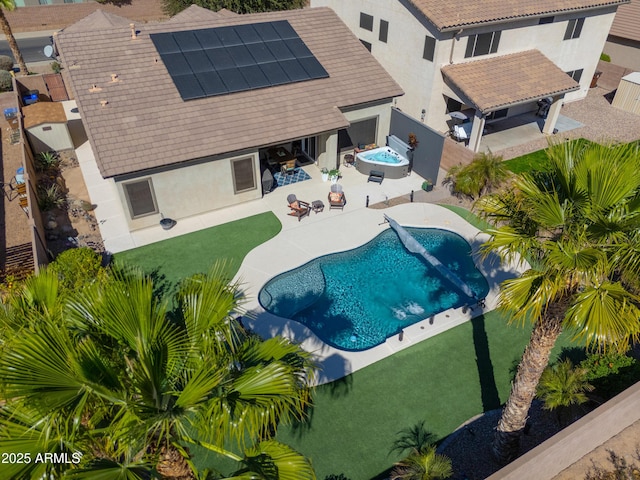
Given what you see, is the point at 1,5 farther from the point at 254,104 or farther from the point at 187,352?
the point at 187,352

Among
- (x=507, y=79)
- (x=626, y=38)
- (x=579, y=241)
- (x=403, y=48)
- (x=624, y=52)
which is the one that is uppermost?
(x=579, y=241)

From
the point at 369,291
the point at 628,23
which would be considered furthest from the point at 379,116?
the point at 628,23

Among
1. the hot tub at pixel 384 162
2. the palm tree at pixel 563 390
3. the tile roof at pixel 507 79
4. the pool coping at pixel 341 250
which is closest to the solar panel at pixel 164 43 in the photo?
the hot tub at pixel 384 162

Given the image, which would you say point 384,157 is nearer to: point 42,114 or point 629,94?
point 629,94

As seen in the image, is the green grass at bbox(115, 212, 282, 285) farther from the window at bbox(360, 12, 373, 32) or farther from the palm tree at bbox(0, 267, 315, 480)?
the window at bbox(360, 12, 373, 32)

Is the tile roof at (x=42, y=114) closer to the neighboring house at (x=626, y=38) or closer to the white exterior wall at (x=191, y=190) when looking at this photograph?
the white exterior wall at (x=191, y=190)

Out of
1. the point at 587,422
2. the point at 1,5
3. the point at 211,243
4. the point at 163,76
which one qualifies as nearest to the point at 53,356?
the point at 587,422
